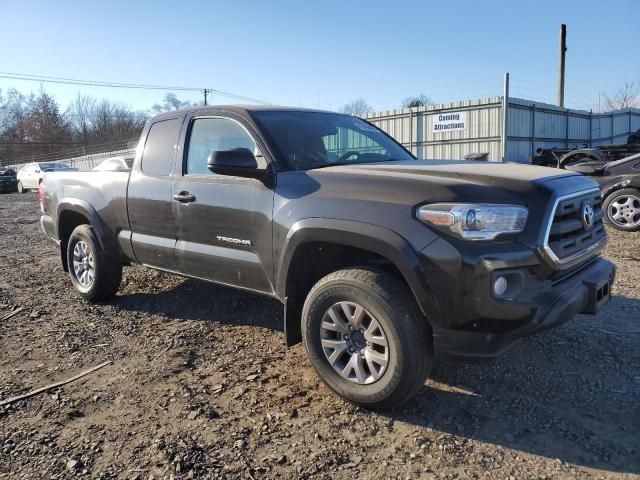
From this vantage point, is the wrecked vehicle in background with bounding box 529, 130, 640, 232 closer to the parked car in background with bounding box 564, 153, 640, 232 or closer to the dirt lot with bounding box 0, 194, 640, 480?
the parked car in background with bounding box 564, 153, 640, 232

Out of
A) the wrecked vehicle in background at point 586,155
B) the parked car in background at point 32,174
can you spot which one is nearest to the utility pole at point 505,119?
the wrecked vehicle in background at point 586,155

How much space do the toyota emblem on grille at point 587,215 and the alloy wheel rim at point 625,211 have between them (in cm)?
635

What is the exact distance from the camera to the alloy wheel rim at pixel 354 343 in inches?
123

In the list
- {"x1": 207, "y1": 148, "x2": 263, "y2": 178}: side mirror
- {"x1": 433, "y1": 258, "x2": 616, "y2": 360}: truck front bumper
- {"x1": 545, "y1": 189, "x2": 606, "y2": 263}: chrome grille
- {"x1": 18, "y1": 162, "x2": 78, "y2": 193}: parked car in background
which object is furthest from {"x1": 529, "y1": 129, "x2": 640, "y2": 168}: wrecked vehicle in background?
{"x1": 18, "y1": 162, "x2": 78, "y2": 193}: parked car in background

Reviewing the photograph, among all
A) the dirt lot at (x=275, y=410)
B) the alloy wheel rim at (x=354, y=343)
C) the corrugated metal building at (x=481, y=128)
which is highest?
the corrugated metal building at (x=481, y=128)

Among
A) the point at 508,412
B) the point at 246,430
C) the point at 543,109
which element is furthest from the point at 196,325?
the point at 543,109

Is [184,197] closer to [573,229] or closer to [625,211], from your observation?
[573,229]

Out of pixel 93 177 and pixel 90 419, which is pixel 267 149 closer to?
pixel 90 419

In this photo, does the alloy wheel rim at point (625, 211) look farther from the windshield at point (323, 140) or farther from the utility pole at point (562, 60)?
the utility pole at point (562, 60)

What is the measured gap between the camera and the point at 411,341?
2.95 metres

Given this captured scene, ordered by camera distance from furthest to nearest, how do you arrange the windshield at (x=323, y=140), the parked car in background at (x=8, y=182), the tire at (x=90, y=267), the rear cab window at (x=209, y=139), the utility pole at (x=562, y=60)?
the utility pole at (x=562, y=60), the parked car in background at (x=8, y=182), the tire at (x=90, y=267), the rear cab window at (x=209, y=139), the windshield at (x=323, y=140)

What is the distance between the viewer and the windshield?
12.8 ft

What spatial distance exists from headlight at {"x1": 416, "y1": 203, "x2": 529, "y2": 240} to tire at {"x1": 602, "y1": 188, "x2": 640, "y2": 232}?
23.4 feet

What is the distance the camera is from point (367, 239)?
305cm
